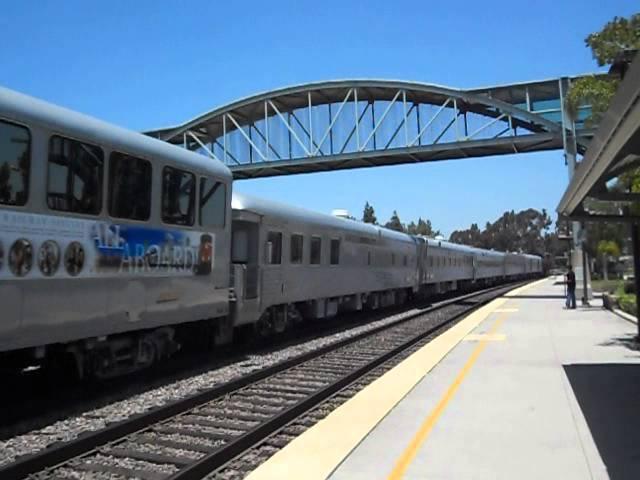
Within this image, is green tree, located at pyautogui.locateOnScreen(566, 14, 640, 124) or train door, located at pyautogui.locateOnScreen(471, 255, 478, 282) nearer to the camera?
green tree, located at pyautogui.locateOnScreen(566, 14, 640, 124)

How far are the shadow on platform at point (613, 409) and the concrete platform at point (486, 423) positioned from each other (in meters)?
0.01

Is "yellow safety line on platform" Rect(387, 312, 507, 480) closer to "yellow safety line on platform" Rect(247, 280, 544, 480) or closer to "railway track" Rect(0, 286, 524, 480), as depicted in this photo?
"yellow safety line on platform" Rect(247, 280, 544, 480)

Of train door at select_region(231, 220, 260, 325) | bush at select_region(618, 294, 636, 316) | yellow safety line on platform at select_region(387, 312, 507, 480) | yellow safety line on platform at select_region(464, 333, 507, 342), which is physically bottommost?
yellow safety line on platform at select_region(387, 312, 507, 480)

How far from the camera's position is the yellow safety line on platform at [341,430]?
5496mm

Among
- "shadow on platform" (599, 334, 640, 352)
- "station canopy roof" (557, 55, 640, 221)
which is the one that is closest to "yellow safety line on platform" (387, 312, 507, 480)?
"station canopy roof" (557, 55, 640, 221)

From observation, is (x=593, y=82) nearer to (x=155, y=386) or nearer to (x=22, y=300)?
(x=155, y=386)

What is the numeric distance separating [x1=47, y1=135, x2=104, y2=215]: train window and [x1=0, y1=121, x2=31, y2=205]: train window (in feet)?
1.10

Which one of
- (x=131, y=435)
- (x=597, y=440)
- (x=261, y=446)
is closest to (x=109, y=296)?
(x=131, y=435)

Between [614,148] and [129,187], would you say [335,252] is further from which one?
[614,148]

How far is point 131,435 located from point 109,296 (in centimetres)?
199

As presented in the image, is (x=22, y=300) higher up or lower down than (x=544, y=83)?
lower down

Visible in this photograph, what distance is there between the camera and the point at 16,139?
6.66 meters

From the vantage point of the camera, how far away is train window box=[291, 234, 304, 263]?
15.1 m

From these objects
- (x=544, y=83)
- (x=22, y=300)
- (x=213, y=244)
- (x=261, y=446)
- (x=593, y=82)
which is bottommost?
(x=261, y=446)
